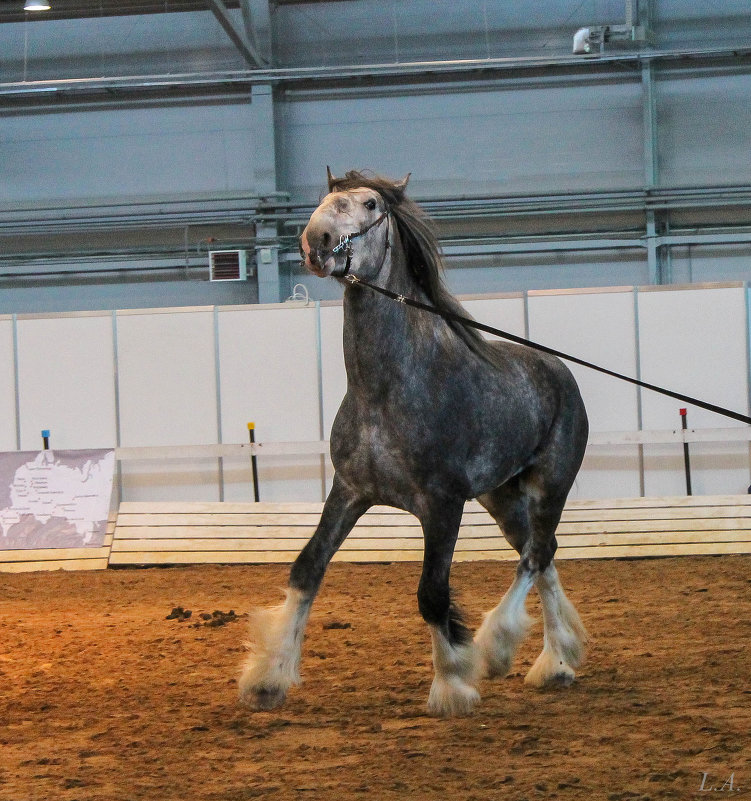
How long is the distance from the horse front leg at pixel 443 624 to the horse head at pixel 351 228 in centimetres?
104

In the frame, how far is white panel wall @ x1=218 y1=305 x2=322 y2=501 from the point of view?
1084 cm

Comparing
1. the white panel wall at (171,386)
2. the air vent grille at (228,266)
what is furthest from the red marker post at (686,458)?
the air vent grille at (228,266)

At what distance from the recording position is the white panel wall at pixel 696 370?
→ 10477mm

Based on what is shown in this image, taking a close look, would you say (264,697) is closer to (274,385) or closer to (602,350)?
(274,385)

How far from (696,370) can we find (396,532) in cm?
353

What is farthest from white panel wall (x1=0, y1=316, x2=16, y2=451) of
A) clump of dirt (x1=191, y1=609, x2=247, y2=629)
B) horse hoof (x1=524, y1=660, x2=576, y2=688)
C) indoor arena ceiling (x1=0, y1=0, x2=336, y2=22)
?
horse hoof (x1=524, y1=660, x2=576, y2=688)

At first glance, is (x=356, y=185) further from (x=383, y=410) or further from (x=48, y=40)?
(x=48, y=40)

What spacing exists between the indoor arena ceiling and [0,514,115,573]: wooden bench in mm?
8813

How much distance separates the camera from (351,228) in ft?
13.1

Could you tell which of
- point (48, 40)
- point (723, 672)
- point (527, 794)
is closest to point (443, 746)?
point (527, 794)

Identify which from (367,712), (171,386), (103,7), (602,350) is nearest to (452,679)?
(367,712)
